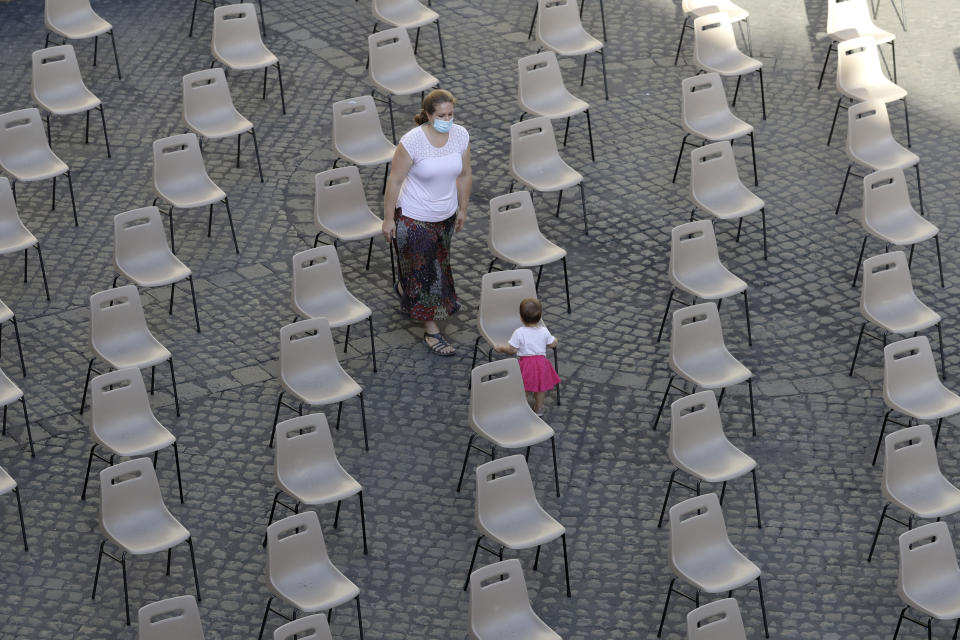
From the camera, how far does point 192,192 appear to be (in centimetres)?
1429

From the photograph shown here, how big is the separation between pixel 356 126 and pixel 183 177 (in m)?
1.65

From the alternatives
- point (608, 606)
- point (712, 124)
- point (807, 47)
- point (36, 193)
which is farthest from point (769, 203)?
point (36, 193)

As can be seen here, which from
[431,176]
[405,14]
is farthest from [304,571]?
[405,14]

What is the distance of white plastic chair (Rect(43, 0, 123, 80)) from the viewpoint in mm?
16719

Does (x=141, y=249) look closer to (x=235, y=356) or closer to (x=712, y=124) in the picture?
(x=235, y=356)

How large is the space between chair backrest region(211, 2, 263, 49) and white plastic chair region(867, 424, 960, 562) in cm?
802

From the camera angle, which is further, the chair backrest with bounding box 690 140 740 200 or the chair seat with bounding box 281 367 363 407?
the chair backrest with bounding box 690 140 740 200

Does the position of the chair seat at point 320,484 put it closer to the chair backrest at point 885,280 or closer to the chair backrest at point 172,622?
the chair backrest at point 172,622

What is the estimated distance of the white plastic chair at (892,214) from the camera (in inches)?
554

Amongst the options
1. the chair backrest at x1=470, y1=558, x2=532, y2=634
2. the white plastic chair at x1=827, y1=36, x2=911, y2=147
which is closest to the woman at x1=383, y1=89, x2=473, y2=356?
the chair backrest at x1=470, y1=558, x2=532, y2=634

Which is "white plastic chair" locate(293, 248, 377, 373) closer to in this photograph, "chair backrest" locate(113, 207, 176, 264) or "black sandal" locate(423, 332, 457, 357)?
"black sandal" locate(423, 332, 457, 357)

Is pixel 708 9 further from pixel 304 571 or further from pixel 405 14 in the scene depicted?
pixel 304 571

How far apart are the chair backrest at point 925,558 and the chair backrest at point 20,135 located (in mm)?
8288

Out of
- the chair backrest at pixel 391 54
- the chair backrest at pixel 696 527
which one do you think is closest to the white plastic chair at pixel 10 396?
the chair backrest at pixel 696 527
